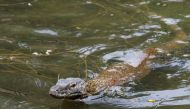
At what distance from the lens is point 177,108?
5270 millimetres

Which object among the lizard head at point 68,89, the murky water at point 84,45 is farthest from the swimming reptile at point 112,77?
the murky water at point 84,45

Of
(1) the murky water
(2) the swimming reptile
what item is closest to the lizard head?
(2) the swimming reptile

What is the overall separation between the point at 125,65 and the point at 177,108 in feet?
4.98

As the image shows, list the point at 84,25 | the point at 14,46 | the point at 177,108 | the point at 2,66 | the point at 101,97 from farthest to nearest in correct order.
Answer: the point at 84,25, the point at 14,46, the point at 2,66, the point at 101,97, the point at 177,108

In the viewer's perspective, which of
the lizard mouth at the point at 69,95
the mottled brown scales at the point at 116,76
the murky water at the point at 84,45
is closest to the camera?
the lizard mouth at the point at 69,95

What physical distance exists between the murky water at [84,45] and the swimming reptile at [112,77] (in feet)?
0.39

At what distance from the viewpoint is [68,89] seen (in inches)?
206

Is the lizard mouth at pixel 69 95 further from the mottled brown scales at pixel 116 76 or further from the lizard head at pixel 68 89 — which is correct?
the mottled brown scales at pixel 116 76

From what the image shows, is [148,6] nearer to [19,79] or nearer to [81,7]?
[81,7]

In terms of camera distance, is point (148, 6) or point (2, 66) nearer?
point (2, 66)

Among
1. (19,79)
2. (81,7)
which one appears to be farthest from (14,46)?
(81,7)

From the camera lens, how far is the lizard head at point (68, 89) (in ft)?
16.8

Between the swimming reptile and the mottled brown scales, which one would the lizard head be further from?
the mottled brown scales

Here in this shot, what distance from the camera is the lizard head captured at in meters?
5.12
